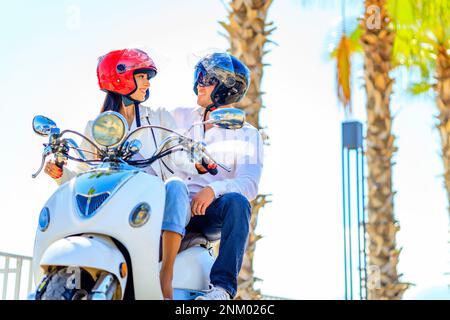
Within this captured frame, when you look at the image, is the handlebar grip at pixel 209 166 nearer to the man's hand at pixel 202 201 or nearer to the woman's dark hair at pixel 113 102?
the man's hand at pixel 202 201

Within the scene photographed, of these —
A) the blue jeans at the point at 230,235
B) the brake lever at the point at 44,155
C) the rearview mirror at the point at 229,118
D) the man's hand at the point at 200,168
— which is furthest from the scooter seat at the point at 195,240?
the brake lever at the point at 44,155

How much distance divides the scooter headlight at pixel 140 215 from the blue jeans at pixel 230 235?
1.44 ft

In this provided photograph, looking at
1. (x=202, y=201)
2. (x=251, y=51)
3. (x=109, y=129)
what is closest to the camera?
(x=109, y=129)

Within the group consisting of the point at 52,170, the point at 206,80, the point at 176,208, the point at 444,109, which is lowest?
the point at 176,208

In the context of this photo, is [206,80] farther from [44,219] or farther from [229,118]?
[44,219]

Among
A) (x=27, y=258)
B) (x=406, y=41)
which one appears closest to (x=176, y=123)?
(x=27, y=258)

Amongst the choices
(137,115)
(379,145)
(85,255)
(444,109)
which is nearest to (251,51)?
(379,145)

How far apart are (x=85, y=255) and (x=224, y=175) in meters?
1.12

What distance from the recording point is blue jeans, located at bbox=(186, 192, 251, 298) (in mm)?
3521

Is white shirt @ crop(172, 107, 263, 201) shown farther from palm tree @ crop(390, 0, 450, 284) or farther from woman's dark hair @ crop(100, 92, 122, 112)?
palm tree @ crop(390, 0, 450, 284)

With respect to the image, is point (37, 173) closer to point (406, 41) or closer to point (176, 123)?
point (176, 123)

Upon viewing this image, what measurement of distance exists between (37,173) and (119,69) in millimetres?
711

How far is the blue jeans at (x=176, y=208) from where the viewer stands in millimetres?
3436

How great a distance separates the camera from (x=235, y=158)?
3.96 metres
